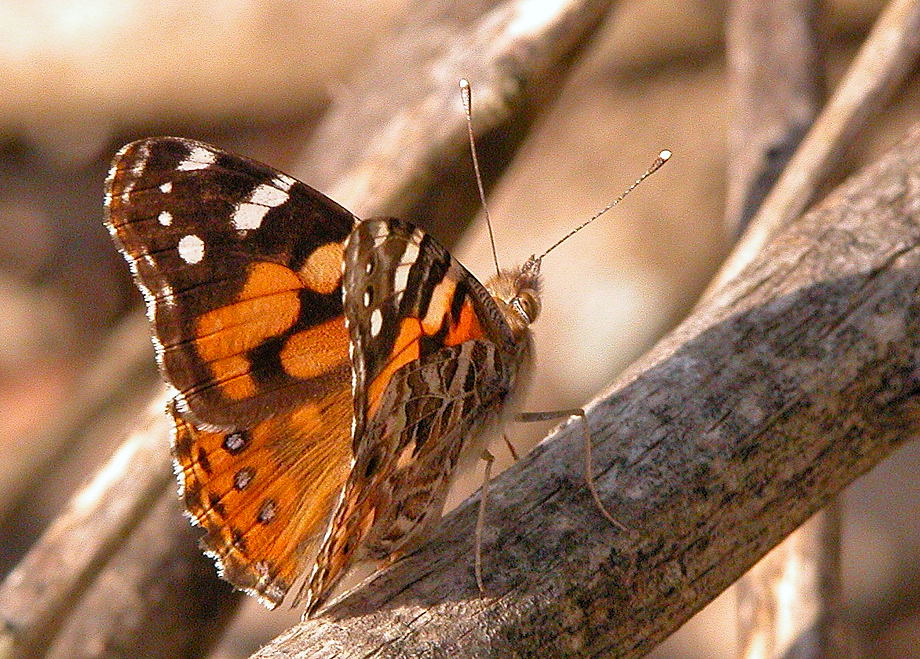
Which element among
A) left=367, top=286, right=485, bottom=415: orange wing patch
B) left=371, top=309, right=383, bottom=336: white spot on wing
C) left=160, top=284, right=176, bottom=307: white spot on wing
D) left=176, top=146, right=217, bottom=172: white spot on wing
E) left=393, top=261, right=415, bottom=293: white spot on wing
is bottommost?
left=367, top=286, right=485, bottom=415: orange wing patch

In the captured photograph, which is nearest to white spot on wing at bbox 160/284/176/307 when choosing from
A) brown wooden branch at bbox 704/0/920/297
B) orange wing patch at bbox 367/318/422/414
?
orange wing patch at bbox 367/318/422/414

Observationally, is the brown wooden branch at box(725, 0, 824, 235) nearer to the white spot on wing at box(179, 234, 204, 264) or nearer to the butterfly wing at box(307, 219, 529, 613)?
the butterfly wing at box(307, 219, 529, 613)

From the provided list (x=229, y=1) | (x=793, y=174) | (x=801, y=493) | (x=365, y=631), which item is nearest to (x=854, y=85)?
(x=793, y=174)

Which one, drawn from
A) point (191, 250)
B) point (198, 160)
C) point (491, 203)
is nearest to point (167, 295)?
point (191, 250)

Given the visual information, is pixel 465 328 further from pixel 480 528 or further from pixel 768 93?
pixel 768 93

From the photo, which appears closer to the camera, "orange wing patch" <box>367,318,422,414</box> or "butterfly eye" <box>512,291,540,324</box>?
"orange wing patch" <box>367,318,422,414</box>

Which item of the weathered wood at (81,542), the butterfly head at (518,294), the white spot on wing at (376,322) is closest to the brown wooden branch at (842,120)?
the butterfly head at (518,294)

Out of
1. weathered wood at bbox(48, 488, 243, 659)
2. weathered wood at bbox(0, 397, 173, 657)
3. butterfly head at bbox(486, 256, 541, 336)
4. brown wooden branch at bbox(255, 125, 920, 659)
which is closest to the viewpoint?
brown wooden branch at bbox(255, 125, 920, 659)
